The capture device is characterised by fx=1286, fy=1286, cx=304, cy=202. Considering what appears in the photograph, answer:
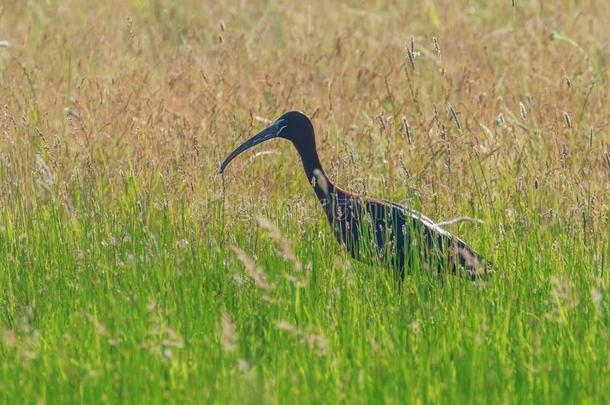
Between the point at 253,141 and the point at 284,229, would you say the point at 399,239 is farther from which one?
the point at 253,141

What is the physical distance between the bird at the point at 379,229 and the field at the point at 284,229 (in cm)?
9

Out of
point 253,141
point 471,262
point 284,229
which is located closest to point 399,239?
point 284,229

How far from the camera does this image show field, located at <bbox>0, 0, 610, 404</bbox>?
396cm

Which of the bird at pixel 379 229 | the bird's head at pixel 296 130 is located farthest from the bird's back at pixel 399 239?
the bird's head at pixel 296 130

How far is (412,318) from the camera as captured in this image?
450 centimetres

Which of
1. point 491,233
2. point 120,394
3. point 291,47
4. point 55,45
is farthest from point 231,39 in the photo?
point 120,394

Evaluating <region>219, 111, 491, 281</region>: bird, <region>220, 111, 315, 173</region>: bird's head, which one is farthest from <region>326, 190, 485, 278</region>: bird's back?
<region>220, 111, 315, 173</region>: bird's head

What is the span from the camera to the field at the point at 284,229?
396cm

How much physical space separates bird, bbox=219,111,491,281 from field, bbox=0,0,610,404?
3.4 inches

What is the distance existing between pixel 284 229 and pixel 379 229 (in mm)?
714

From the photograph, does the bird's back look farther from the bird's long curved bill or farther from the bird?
the bird's long curved bill

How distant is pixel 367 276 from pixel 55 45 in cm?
485

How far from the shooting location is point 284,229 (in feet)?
17.1

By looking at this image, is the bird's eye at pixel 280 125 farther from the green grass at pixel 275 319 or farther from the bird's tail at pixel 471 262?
the bird's tail at pixel 471 262
